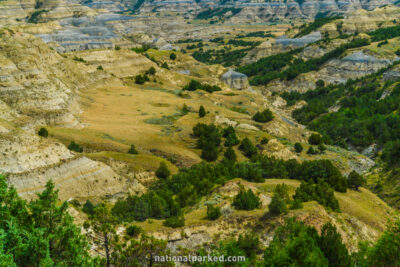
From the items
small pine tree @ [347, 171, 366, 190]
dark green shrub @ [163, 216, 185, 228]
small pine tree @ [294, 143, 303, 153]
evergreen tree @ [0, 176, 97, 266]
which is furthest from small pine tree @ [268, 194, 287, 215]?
small pine tree @ [294, 143, 303, 153]

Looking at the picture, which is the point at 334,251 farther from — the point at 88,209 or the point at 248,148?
the point at 248,148

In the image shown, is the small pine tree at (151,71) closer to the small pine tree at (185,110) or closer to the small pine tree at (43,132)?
the small pine tree at (185,110)

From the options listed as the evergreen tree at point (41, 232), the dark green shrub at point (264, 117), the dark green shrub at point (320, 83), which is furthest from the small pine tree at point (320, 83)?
the evergreen tree at point (41, 232)

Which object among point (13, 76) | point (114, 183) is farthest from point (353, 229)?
point (13, 76)

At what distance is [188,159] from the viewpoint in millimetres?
46469

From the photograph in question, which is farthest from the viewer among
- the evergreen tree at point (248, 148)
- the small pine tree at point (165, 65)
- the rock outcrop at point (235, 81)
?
the small pine tree at point (165, 65)

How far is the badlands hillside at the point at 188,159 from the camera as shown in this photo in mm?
16203

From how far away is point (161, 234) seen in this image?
2253cm

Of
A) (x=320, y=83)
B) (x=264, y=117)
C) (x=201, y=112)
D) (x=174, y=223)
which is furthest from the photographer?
(x=320, y=83)

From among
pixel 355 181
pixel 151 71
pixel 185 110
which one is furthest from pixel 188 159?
pixel 151 71

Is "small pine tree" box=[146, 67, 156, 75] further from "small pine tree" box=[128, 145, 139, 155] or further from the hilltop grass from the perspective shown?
the hilltop grass

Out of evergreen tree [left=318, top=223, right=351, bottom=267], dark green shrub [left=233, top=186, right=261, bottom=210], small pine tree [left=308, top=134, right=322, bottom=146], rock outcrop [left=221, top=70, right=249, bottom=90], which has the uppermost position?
evergreen tree [left=318, top=223, right=351, bottom=267]

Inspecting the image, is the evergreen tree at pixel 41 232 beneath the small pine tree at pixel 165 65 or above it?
above

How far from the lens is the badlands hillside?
1620 cm
